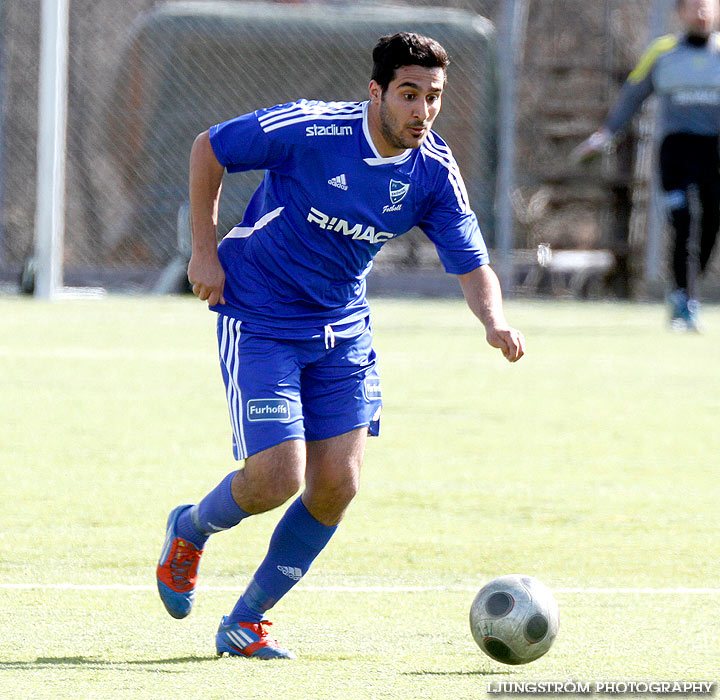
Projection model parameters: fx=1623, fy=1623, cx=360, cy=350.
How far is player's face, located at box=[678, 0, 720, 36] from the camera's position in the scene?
12.1m

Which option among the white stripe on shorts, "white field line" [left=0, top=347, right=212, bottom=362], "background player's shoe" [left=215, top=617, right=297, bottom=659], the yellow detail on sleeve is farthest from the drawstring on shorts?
the yellow detail on sleeve

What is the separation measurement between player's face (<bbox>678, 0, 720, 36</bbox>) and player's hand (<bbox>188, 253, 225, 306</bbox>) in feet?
28.1

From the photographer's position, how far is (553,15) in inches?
761

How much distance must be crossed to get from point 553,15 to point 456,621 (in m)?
15.9

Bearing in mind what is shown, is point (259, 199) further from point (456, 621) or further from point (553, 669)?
point (553, 669)

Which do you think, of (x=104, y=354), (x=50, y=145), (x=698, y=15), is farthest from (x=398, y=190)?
(x=50, y=145)

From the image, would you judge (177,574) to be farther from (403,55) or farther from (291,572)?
(403,55)

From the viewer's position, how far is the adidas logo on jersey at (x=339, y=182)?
4.27 meters

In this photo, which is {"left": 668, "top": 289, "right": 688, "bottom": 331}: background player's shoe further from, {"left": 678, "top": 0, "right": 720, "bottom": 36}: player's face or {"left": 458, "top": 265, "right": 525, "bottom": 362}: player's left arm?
{"left": 458, "top": 265, "right": 525, "bottom": 362}: player's left arm

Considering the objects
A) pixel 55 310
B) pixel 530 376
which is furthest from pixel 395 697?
pixel 55 310

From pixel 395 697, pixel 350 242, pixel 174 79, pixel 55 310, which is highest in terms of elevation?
pixel 350 242

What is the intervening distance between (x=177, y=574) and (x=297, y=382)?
1.91ft

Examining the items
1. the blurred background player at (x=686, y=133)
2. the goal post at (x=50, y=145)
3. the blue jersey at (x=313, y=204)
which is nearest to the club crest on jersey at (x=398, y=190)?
the blue jersey at (x=313, y=204)

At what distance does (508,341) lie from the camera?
4227mm
